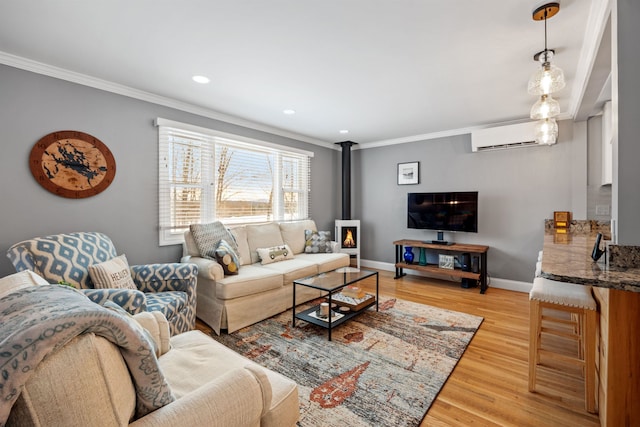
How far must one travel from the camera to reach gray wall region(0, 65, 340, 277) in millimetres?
2316

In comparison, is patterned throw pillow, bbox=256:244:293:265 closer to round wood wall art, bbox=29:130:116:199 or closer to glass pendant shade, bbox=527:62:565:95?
round wood wall art, bbox=29:130:116:199

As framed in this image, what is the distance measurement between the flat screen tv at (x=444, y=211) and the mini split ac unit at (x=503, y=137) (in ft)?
2.29

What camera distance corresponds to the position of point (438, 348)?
8.09 feet

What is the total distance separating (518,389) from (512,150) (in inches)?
131

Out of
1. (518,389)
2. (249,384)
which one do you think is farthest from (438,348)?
(249,384)

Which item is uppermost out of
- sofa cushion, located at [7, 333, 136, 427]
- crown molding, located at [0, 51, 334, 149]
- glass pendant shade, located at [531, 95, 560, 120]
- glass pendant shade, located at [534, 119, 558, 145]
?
crown molding, located at [0, 51, 334, 149]

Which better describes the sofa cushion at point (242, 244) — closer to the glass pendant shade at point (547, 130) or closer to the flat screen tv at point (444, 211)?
the flat screen tv at point (444, 211)

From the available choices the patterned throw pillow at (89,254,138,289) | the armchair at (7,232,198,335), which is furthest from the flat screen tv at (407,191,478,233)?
the patterned throw pillow at (89,254,138,289)

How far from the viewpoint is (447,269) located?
425 cm

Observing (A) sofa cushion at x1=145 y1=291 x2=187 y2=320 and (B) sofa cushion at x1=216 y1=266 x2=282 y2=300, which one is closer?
(A) sofa cushion at x1=145 y1=291 x2=187 y2=320

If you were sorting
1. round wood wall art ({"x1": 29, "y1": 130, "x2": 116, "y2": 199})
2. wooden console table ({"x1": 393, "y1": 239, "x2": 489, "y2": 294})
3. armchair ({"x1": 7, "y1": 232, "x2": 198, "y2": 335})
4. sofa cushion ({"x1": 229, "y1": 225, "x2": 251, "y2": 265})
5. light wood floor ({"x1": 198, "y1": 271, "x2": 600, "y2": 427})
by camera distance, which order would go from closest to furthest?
light wood floor ({"x1": 198, "y1": 271, "x2": 600, "y2": 427})
armchair ({"x1": 7, "y1": 232, "x2": 198, "y2": 335})
round wood wall art ({"x1": 29, "y1": 130, "x2": 116, "y2": 199})
sofa cushion ({"x1": 229, "y1": 225, "x2": 251, "y2": 265})
wooden console table ({"x1": 393, "y1": 239, "x2": 489, "y2": 294})

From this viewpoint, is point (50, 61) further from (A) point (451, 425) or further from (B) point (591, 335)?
(B) point (591, 335)

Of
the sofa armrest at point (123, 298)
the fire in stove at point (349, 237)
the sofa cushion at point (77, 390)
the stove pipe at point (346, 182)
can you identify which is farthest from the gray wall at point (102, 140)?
the fire in stove at point (349, 237)

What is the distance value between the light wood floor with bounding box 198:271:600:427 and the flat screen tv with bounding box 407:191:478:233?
1.54 meters
